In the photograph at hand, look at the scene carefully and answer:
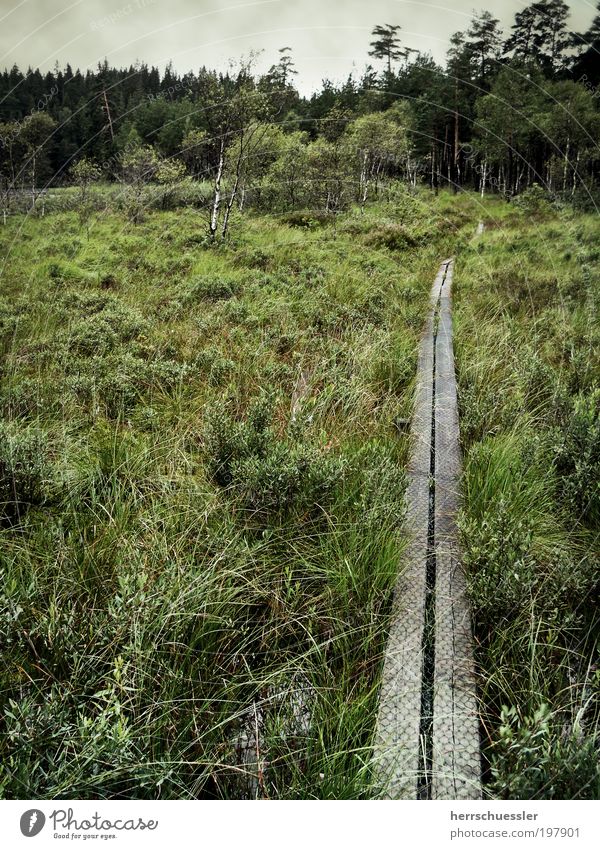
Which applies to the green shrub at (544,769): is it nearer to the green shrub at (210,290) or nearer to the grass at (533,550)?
the grass at (533,550)

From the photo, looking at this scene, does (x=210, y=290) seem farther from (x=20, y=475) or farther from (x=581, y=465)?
(x=581, y=465)

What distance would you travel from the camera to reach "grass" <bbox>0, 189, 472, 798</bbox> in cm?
139

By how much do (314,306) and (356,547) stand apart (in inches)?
204

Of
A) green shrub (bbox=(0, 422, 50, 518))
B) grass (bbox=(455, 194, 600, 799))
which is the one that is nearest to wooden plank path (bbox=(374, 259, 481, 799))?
grass (bbox=(455, 194, 600, 799))

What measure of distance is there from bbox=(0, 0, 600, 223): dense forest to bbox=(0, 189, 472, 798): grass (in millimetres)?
2633

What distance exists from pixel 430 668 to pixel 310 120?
1055 cm

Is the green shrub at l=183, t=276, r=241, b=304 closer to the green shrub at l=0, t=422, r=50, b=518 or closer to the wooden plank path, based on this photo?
the green shrub at l=0, t=422, r=50, b=518

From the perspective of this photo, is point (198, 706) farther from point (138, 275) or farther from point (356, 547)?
point (138, 275)

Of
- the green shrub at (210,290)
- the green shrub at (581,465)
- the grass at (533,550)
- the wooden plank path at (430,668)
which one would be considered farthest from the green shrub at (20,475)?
the green shrub at (210,290)

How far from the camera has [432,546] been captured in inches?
86.7

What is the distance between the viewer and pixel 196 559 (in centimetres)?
220

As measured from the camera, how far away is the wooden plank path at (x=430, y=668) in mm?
1270
